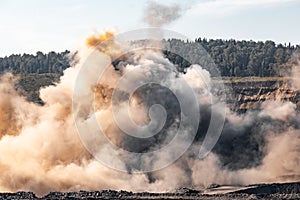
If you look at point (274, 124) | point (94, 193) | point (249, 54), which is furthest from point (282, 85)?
point (94, 193)

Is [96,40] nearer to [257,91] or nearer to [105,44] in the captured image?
[105,44]

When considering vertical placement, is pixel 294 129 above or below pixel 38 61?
below

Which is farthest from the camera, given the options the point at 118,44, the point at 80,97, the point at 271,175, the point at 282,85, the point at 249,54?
the point at 249,54

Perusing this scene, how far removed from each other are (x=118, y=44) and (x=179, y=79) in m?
8.75

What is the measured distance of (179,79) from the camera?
70.6 meters

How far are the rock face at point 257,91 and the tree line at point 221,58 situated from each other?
6780 mm

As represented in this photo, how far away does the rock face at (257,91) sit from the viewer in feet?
385

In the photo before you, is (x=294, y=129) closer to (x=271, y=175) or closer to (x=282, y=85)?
(x=271, y=175)

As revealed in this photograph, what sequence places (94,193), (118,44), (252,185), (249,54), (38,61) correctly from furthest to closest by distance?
(38,61), (249,54), (118,44), (252,185), (94,193)

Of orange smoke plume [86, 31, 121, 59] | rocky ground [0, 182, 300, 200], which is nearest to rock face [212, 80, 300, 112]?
orange smoke plume [86, 31, 121, 59]

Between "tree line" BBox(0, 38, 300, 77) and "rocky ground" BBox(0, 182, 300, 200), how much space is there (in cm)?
7058

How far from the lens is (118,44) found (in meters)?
74.4

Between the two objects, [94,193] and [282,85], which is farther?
[282,85]

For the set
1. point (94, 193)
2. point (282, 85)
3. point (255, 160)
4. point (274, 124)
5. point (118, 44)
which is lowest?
point (94, 193)
